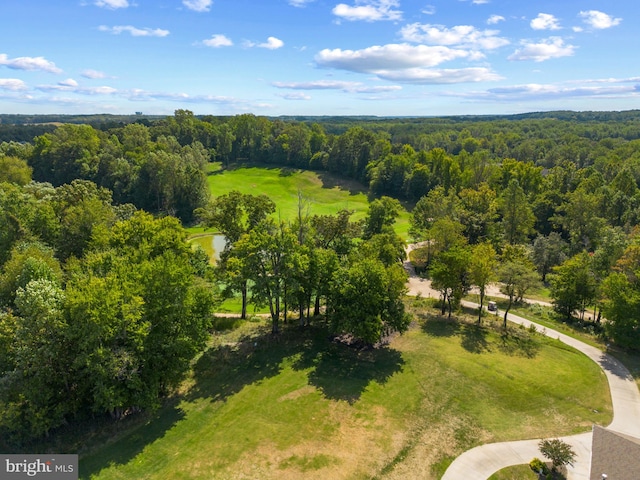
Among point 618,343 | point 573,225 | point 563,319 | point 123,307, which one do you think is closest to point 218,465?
point 123,307

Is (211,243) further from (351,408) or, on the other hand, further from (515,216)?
(515,216)

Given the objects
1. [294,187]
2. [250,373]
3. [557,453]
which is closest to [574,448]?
[557,453]

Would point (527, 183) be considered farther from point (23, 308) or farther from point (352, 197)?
point (23, 308)

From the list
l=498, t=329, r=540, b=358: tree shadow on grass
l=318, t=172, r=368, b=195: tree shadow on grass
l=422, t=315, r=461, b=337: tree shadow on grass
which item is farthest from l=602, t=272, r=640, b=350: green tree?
l=318, t=172, r=368, b=195: tree shadow on grass

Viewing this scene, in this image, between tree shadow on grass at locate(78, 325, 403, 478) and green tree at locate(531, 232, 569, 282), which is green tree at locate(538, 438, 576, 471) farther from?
green tree at locate(531, 232, 569, 282)

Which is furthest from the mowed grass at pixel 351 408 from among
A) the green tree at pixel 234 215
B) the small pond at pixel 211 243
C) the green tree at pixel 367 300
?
the small pond at pixel 211 243

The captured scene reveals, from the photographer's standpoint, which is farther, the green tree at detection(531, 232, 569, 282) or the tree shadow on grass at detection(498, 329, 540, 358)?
the green tree at detection(531, 232, 569, 282)
